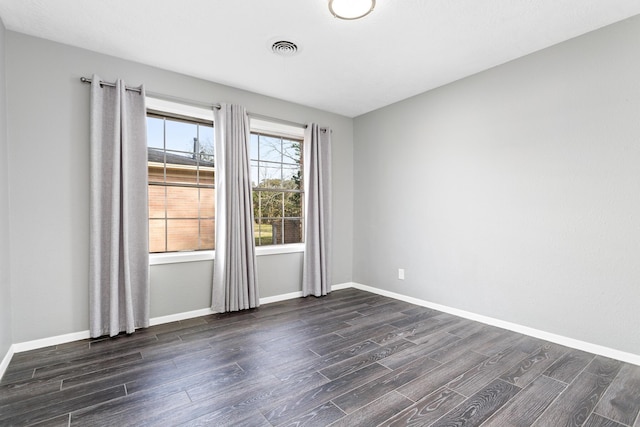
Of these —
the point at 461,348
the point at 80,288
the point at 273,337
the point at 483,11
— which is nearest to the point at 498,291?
the point at 461,348

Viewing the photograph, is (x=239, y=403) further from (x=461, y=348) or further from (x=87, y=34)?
(x=87, y=34)

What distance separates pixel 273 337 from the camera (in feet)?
9.61

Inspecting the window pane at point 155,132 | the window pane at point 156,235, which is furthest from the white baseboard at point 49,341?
the window pane at point 155,132

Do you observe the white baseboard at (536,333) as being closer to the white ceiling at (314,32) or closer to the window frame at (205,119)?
the window frame at (205,119)

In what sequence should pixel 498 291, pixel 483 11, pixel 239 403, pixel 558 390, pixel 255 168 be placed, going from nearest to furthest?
pixel 239 403 < pixel 558 390 < pixel 483 11 < pixel 498 291 < pixel 255 168

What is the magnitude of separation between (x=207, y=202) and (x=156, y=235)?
2.13 feet

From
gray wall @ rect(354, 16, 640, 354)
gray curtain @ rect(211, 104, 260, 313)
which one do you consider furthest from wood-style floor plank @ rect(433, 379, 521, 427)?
gray curtain @ rect(211, 104, 260, 313)

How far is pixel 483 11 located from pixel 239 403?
317cm

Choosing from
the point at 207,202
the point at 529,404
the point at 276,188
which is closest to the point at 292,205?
the point at 276,188

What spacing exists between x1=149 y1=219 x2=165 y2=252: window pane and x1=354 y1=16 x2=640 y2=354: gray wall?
2830 mm

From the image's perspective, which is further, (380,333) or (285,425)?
(380,333)

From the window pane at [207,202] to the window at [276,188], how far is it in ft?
1.83

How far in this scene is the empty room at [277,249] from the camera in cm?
209

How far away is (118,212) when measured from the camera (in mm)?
2914
